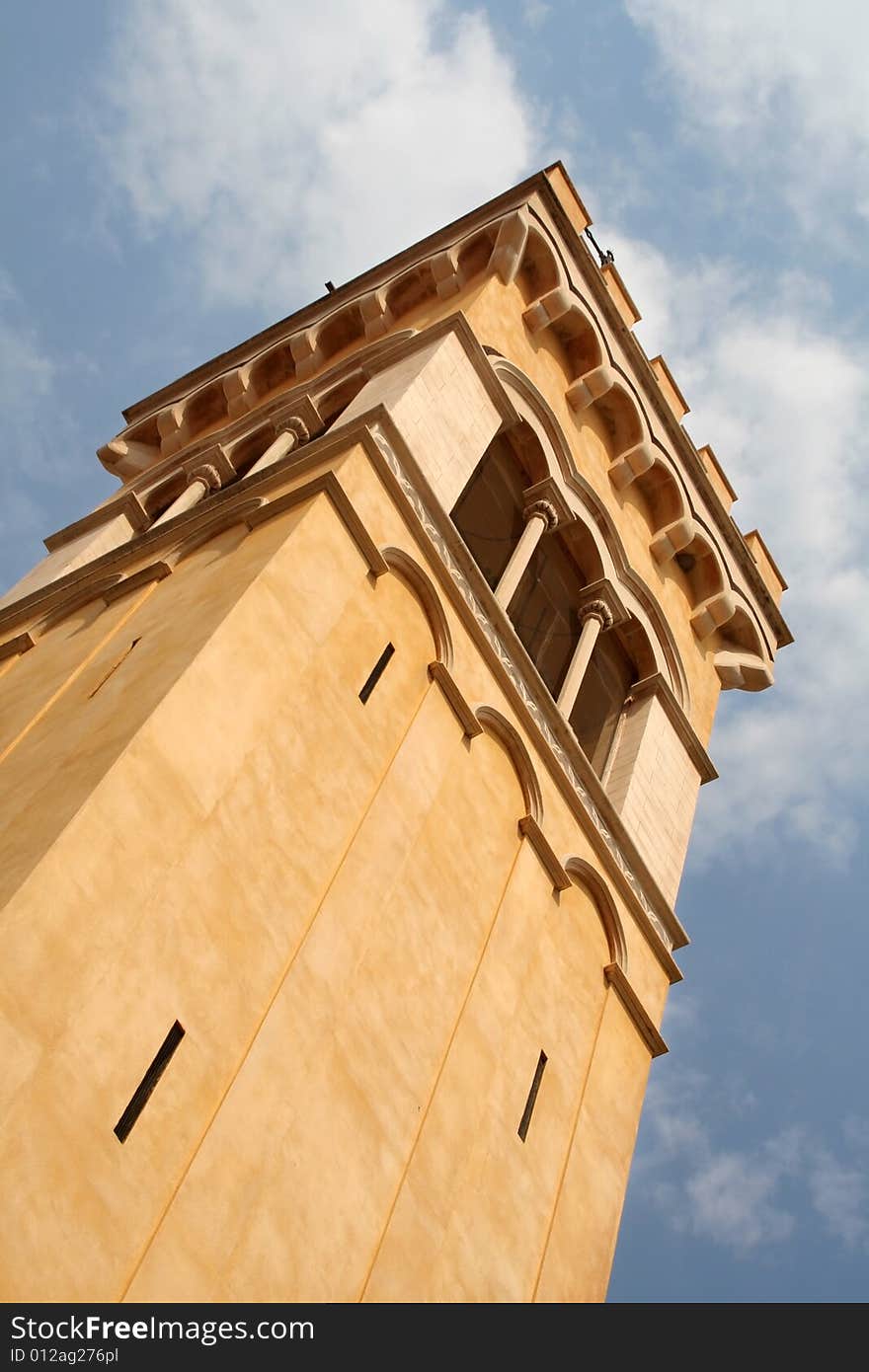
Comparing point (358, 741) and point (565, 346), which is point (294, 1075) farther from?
point (565, 346)

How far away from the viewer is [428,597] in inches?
599

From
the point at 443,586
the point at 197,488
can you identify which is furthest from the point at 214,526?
the point at 197,488

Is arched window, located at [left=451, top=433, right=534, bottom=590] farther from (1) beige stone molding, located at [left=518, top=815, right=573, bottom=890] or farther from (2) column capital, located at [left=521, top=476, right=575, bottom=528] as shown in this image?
(1) beige stone molding, located at [left=518, top=815, right=573, bottom=890]

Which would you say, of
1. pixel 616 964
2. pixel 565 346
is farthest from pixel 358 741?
pixel 565 346

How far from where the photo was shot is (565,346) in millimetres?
21859

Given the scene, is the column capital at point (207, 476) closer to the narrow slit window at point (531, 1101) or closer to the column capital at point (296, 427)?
the column capital at point (296, 427)

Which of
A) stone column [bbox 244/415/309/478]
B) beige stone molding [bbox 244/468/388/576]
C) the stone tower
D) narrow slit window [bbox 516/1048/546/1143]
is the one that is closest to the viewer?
the stone tower

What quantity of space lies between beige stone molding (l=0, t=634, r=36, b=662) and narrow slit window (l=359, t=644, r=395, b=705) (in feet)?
11.8

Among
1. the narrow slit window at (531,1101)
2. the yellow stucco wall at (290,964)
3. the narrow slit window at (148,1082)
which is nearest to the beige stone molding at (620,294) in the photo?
the yellow stucco wall at (290,964)

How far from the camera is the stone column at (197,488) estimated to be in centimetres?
1894

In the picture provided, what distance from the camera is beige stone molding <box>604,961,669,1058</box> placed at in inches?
639

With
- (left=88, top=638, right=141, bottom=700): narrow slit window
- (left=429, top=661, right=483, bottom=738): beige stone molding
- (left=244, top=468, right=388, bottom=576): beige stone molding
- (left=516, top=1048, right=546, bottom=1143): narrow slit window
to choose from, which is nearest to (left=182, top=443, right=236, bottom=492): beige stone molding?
(left=244, top=468, right=388, bottom=576): beige stone molding

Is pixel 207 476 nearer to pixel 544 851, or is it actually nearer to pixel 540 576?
pixel 540 576

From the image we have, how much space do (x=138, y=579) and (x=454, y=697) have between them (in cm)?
296
